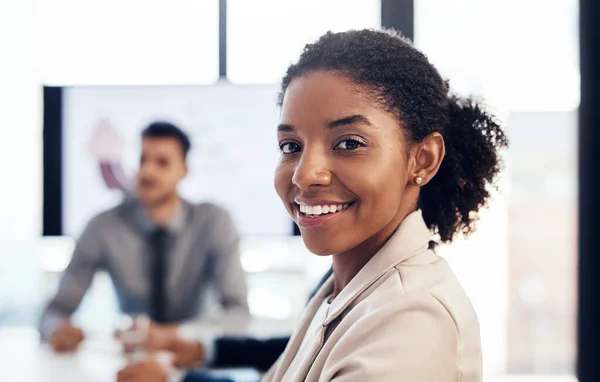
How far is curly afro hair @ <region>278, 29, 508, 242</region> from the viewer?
915 mm

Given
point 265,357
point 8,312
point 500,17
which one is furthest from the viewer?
point 8,312

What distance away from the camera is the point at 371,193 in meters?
0.89

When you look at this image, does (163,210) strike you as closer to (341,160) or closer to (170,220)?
(170,220)

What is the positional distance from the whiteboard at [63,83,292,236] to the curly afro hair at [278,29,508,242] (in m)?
1.85

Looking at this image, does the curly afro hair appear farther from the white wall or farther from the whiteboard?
the white wall

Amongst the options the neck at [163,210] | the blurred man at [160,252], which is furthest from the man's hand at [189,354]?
the neck at [163,210]

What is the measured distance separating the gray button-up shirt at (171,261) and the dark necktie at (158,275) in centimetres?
2

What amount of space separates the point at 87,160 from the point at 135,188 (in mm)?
421

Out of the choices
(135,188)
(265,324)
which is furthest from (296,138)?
(135,188)

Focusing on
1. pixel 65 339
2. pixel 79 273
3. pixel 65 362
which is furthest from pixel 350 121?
pixel 79 273

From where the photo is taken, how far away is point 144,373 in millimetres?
1585

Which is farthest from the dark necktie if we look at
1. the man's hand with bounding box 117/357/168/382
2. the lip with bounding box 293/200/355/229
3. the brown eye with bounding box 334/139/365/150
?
the brown eye with bounding box 334/139/365/150

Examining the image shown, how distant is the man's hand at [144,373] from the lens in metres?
1.57

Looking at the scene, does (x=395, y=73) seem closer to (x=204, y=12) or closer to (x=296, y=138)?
(x=296, y=138)
